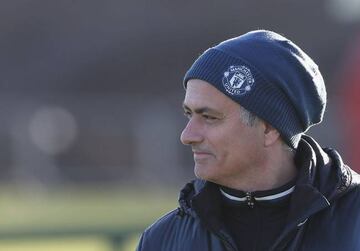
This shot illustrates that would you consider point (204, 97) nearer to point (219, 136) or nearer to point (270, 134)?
point (219, 136)

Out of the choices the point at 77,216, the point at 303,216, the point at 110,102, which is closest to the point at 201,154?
the point at 303,216

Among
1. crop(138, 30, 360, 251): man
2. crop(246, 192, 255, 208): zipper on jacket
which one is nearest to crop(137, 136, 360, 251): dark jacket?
crop(138, 30, 360, 251): man

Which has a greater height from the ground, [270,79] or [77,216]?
[270,79]

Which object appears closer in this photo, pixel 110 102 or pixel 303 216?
pixel 303 216

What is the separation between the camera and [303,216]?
3.65m

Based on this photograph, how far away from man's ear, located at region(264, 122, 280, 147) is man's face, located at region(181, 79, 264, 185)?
6 cm

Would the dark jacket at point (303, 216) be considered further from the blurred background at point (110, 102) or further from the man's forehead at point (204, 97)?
the blurred background at point (110, 102)

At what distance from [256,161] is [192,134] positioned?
0.25 meters

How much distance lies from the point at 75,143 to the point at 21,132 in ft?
7.21

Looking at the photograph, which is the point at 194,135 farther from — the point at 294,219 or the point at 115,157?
the point at 115,157

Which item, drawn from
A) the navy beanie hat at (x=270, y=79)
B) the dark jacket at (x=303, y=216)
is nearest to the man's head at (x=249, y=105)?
the navy beanie hat at (x=270, y=79)

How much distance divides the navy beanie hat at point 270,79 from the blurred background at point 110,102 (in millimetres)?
2976

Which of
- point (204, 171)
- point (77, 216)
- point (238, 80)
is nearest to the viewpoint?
point (204, 171)

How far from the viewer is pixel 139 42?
28.4 m
